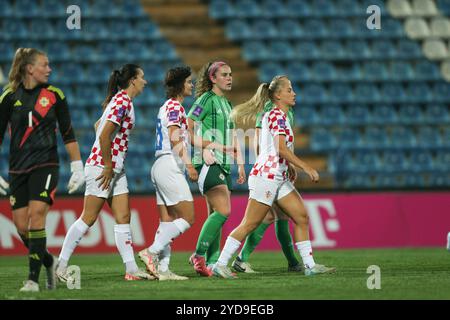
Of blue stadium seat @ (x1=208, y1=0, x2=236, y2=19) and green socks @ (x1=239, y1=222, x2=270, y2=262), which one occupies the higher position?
blue stadium seat @ (x1=208, y1=0, x2=236, y2=19)

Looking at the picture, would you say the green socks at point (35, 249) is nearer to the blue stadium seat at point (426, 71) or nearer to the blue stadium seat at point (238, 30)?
the blue stadium seat at point (238, 30)

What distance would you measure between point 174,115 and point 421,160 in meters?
10.4

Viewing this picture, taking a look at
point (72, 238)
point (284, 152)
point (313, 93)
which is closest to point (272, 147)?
point (284, 152)

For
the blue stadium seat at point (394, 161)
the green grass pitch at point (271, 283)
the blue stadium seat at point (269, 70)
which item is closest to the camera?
the green grass pitch at point (271, 283)

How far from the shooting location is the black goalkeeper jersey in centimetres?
779

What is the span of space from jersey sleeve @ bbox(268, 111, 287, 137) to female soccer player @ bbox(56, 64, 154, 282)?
1.31 m

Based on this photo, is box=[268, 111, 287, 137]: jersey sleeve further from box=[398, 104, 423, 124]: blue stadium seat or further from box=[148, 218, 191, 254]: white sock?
box=[398, 104, 423, 124]: blue stadium seat

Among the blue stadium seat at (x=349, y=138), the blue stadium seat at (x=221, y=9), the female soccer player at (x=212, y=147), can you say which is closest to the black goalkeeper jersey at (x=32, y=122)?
the female soccer player at (x=212, y=147)

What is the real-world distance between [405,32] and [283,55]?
2.97 m

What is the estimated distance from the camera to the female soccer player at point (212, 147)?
9.49 meters

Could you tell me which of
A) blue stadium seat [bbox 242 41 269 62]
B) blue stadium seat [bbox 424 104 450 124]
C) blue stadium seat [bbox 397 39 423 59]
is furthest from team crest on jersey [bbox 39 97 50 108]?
blue stadium seat [bbox 397 39 423 59]

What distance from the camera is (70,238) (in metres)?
9.12

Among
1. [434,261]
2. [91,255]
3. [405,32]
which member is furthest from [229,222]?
[405,32]

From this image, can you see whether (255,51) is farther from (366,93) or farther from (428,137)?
(428,137)
